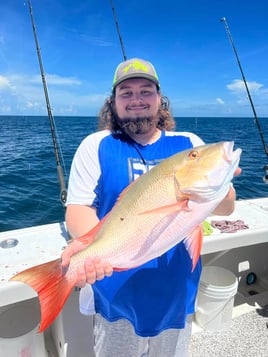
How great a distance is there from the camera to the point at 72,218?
1727 mm

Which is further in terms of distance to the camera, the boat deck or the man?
the boat deck

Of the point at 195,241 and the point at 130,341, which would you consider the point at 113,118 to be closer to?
the point at 195,241

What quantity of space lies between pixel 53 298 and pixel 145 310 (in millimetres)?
599

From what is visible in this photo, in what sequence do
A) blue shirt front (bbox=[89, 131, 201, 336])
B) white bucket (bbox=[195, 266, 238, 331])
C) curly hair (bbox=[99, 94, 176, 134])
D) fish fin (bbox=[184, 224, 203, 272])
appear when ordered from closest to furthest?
fish fin (bbox=[184, 224, 203, 272]), blue shirt front (bbox=[89, 131, 201, 336]), curly hair (bbox=[99, 94, 176, 134]), white bucket (bbox=[195, 266, 238, 331])

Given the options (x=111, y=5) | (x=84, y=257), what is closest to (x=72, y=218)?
(x=84, y=257)

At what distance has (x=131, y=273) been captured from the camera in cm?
169

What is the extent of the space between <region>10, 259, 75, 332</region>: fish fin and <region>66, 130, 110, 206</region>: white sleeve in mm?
456

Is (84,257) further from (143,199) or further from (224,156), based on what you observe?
(224,156)

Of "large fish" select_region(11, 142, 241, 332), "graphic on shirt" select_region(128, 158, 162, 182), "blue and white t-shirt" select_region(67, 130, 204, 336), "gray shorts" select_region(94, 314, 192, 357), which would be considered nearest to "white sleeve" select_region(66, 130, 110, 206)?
"blue and white t-shirt" select_region(67, 130, 204, 336)

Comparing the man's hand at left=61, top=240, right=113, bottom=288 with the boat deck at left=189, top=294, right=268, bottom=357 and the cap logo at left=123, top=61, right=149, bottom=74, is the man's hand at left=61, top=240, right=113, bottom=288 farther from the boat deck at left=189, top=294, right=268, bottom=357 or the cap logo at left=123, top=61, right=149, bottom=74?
the boat deck at left=189, top=294, right=268, bottom=357

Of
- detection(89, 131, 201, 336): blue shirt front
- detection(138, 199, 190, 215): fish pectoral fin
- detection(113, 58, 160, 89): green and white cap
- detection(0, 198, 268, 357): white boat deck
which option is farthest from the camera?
detection(0, 198, 268, 357): white boat deck

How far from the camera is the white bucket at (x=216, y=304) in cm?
304

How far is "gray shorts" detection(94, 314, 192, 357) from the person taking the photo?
1785 mm

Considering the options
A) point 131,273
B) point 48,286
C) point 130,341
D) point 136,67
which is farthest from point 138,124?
point 130,341
